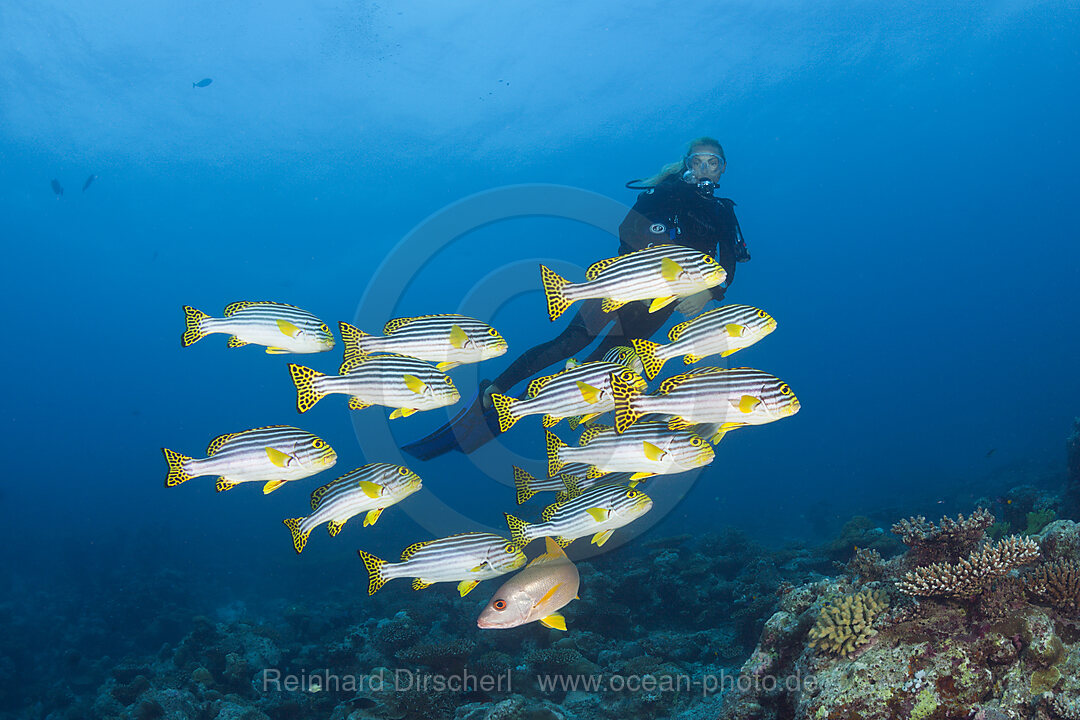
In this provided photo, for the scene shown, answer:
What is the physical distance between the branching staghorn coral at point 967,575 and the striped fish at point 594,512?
1.76 m

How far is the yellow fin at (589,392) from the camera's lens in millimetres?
3885

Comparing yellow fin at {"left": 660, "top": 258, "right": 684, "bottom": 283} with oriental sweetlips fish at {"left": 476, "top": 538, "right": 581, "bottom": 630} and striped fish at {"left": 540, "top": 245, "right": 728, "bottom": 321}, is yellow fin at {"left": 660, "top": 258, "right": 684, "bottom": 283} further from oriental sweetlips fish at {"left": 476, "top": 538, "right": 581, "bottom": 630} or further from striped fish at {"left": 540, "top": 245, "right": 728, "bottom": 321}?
oriental sweetlips fish at {"left": 476, "top": 538, "right": 581, "bottom": 630}

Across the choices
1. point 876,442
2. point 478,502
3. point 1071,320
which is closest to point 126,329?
point 478,502

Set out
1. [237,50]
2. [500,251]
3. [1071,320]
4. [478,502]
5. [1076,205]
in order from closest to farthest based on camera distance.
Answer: [237,50], [478,502], [500,251], [1076,205], [1071,320]

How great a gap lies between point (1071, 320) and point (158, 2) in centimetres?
17257

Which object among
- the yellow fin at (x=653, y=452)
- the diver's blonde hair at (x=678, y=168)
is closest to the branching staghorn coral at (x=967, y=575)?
the yellow fin at (x=653, y=452)

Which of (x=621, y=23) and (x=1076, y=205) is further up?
(x=1076, y=205)

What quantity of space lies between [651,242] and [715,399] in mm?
3670

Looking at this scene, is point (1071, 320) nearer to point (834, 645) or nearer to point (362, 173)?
point (362, 173)

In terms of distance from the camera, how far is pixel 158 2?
3025 centimetres

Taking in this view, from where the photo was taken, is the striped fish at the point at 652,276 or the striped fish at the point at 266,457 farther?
the striped fish at the point at 652,276

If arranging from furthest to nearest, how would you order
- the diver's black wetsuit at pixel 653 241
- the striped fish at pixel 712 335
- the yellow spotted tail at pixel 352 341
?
the diver's black wetsuit at pixel 653 241
the yellow spotted tail at pixel 352 341
the striped fish at pixel 712 335

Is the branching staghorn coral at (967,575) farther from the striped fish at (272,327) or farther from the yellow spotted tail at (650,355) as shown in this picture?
the striped fish at (272,327)

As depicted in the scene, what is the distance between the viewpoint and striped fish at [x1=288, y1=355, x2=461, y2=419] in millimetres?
3900
